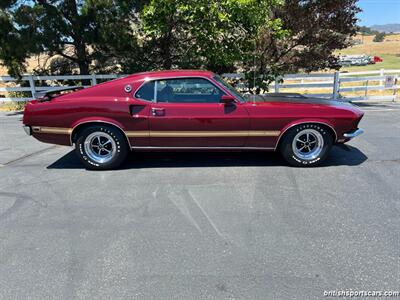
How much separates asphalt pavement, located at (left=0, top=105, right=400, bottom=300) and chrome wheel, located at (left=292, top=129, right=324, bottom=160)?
0.25m

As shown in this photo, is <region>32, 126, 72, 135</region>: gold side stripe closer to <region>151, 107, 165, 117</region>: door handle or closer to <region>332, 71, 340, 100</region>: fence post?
<region>151, 107, 165, 117</region>: door handle

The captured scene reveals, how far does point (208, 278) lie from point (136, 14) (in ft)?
34.7

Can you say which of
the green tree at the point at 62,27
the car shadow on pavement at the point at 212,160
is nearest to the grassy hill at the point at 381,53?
the green tree at the point at 62,27

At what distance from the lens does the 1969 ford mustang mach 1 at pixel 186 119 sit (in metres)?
4.82

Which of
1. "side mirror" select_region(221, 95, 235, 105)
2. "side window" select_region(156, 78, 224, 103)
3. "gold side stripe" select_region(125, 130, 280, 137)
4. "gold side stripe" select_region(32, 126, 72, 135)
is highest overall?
"side window" select_region(156, 78, 224, 103)

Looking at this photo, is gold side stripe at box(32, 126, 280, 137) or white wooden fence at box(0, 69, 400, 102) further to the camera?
white wooden fence at box(0, 69, 400, 102)

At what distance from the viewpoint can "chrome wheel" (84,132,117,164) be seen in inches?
199

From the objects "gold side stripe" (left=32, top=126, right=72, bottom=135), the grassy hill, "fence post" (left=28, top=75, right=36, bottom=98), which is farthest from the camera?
the grassy hill

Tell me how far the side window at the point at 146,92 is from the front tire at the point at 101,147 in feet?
2.09

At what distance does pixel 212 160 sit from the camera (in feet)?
17.8

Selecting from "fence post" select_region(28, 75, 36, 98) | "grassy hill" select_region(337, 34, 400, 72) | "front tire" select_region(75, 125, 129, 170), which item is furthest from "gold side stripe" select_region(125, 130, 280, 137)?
"grassy hill" select_region(337, 34, 400, 72)

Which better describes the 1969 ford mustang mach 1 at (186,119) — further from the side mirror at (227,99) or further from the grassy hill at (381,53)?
the grassy hill at (381,53)

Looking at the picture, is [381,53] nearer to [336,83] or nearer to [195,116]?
[336,83]

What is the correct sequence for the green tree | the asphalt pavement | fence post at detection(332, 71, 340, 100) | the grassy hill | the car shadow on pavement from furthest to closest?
the grassy hill < fence post at detection(332, 71, 340, 100) < the green tree < the car shadow on pavement < the asphalt pavement
